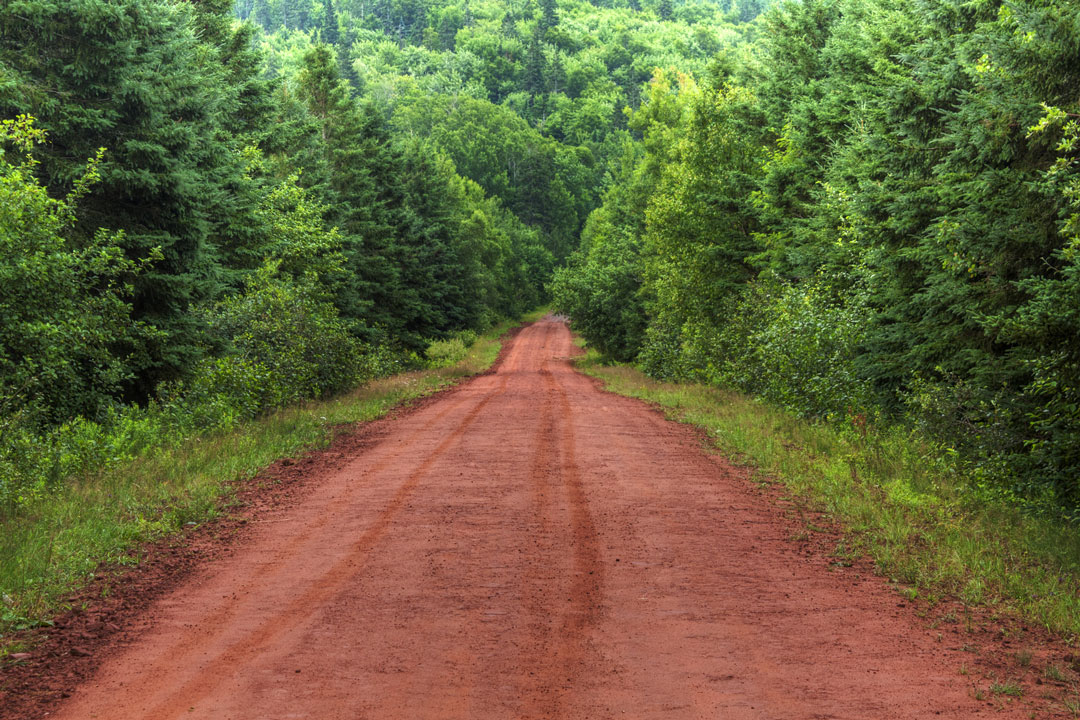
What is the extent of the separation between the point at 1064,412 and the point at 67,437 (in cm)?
1278

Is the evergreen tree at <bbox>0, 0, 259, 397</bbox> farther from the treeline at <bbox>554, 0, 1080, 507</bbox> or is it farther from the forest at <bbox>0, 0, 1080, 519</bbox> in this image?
the treeline at <bbox>554, 0, 1080, 507</bbox>

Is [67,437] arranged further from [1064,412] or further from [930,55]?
[930,55]

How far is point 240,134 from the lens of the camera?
28.3 m

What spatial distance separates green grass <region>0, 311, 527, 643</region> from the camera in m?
7.27

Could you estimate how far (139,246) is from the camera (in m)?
17.2

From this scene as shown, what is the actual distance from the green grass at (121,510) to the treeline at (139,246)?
0.55 metres

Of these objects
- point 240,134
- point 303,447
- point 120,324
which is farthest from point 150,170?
point 240,134

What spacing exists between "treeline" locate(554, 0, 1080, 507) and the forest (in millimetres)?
66

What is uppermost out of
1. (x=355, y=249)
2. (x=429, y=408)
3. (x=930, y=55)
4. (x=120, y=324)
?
(x=930, y=55)

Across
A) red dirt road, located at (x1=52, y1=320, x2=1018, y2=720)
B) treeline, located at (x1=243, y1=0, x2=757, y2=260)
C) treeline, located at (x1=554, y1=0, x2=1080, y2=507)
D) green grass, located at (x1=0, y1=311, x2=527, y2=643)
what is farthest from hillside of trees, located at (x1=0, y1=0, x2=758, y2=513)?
treeline, located at (x1=243, y1=0, x2=757, y2=260)

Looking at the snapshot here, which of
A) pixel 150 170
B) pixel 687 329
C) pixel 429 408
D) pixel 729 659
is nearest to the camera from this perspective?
pixel 729 659

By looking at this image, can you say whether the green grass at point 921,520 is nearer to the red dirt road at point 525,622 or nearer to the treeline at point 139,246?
the red dirt road at point 525,622

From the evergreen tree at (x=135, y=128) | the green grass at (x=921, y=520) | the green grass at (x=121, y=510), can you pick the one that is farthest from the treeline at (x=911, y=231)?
the evergreen tree at (x=135, y=128)

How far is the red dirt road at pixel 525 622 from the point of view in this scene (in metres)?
5.08
